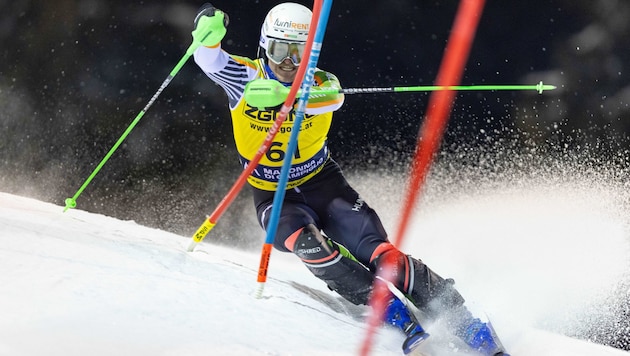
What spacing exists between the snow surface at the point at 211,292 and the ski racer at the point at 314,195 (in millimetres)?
185

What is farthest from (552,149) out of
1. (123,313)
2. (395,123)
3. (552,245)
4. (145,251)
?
(123,313)

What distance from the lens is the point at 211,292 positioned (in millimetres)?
2506

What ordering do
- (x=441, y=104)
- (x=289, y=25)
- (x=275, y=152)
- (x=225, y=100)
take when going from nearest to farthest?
(x=289, y=25)
(x=275, y=152)
(x=441, y=104)
(x=225, y=100)

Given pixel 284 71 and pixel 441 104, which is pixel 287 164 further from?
pixel 441 104

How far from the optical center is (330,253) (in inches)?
114

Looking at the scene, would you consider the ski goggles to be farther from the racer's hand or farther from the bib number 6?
the bib number 6

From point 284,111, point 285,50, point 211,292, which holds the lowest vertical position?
point 211,292

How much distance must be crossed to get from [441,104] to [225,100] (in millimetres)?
1872

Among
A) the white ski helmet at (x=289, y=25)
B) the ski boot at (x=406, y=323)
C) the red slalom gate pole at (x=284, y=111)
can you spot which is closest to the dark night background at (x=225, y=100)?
the white ski helmet at (x=289, y=25)

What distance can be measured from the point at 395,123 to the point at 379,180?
20.1 inches

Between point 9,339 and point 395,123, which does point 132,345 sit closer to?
point 9,339

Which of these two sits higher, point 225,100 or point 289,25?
point 225,100

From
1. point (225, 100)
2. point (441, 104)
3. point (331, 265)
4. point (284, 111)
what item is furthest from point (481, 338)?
point (225, 100)

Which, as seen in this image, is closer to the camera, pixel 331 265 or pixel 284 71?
pixel 331 265
